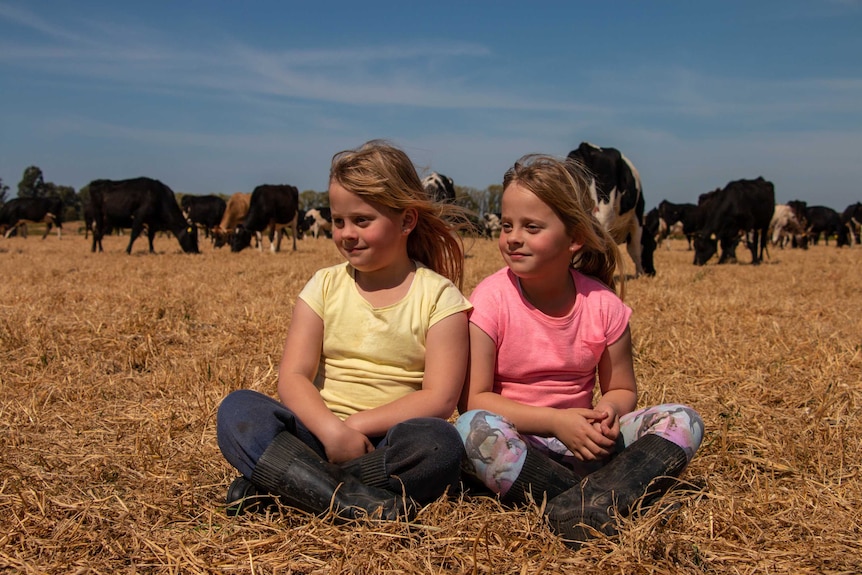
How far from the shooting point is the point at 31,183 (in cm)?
9894

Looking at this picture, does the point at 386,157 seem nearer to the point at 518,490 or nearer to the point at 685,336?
the point at 518,490

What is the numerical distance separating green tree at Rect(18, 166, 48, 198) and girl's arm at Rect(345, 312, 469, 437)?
108172 mm

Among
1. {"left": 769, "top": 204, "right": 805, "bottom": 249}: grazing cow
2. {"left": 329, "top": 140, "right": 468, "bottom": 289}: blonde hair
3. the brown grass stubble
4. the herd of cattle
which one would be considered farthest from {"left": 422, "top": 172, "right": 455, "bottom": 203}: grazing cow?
{"left": 769, "top": 204, "right": 805, "bottom": 249}: grazing cow

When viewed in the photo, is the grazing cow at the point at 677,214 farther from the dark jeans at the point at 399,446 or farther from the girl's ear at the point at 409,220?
the dark jeans at the point at 399,446

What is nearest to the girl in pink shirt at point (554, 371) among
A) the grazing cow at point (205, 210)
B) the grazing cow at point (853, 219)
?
the grazing cow at point (205, 210)

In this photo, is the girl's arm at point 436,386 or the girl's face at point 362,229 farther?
the girl's face at point 362,229

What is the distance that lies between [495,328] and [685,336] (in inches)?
123

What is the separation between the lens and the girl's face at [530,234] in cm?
265

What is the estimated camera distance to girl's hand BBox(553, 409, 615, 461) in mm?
2365

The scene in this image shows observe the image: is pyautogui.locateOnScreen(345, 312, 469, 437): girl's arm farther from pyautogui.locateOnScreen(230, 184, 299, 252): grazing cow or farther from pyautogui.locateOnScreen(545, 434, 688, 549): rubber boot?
pyautogui.locateOnScreen(230, 184, 299, 252): grazing cow

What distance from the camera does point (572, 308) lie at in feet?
9.18

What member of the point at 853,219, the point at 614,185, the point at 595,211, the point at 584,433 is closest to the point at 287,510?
the point at 584,433

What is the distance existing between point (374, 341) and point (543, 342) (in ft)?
2.09

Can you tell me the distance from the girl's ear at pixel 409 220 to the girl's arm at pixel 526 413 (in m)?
0.47
